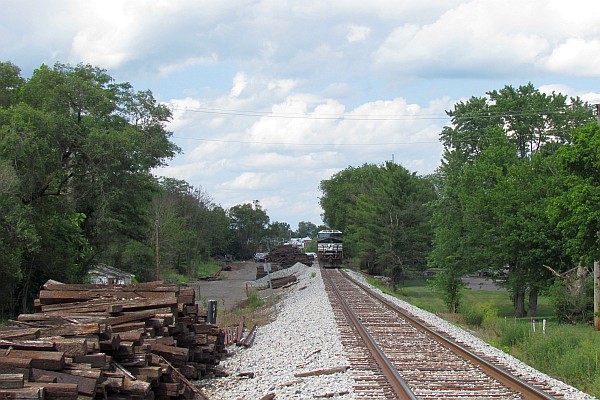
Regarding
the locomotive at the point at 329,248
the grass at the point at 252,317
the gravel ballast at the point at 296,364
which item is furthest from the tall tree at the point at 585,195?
the locomotive at the point at 329,248

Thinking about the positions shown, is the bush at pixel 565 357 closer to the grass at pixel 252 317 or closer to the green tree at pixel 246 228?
the grass at pixel 252 317

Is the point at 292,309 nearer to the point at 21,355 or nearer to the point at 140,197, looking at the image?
the point at 140,197

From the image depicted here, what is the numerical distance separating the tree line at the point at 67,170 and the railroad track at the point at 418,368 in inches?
601

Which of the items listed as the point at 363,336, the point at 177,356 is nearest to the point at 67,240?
the point at 363,336

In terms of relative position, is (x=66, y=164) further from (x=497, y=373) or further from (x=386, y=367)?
(x=497, y=373)

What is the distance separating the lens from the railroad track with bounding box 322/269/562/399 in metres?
9.88

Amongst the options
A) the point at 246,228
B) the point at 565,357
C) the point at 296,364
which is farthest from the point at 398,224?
the point at 246,228

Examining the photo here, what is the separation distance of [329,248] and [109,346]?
197ft

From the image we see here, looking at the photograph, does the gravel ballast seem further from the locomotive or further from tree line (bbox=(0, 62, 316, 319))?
the locomotive

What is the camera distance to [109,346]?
9.02 metres

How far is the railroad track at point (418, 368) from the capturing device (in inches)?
389

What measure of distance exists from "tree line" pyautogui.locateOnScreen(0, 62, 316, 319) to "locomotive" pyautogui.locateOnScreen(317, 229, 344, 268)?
3038 cm

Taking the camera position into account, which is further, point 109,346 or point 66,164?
point 66,164

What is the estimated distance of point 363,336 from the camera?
16.6 metres
